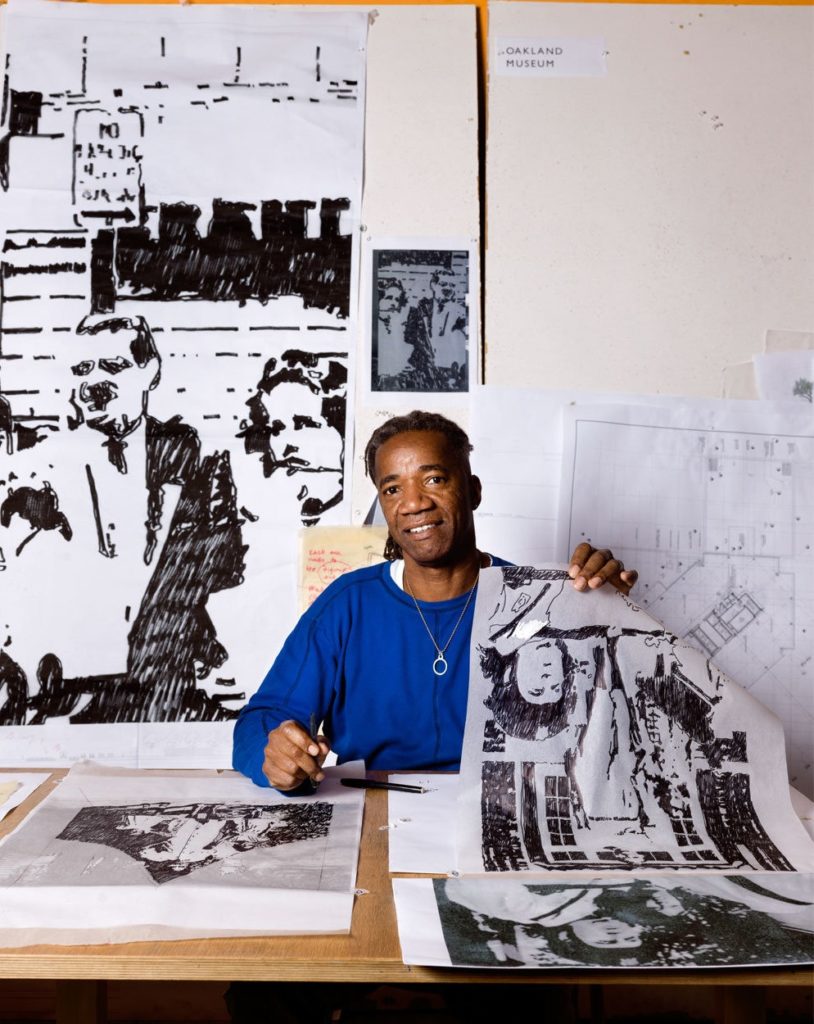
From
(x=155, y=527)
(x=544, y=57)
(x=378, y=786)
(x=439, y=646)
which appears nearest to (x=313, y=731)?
(x=378, y=786)

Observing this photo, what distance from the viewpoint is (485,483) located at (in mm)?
1808

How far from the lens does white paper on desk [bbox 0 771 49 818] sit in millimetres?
1044

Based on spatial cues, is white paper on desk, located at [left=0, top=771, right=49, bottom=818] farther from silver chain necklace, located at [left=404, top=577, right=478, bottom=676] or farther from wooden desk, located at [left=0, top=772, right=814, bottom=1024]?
silver chain necklace, located at [left=404, top=577, right=478, bottom=676]

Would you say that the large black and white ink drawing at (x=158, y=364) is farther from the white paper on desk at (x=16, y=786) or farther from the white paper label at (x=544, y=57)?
the white paper on desk at (x=16, y=786)

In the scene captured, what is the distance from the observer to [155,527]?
1826 millimetres

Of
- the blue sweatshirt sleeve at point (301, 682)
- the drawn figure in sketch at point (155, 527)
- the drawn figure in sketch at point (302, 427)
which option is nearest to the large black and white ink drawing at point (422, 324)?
the drawn figure in sketch at point (302, 427)

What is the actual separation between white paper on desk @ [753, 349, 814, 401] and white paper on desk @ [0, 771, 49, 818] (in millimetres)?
1486

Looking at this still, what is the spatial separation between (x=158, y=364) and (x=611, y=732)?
1220mm

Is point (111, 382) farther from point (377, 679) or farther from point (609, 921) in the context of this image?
point (609, 921)

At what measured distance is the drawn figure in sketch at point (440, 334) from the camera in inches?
72.1

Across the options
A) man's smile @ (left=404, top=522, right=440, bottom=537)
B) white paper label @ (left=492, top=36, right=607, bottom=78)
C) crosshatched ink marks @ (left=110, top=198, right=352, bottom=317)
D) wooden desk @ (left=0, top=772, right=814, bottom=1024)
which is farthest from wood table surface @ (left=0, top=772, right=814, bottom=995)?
white paper label @ (left=492, top=36, right=607, bottom=78)

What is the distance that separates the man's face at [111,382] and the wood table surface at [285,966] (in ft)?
4.15

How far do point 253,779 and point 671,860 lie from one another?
19.8 inches

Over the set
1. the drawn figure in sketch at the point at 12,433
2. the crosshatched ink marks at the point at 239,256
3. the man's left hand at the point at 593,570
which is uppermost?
the crosshatched ink marks at the point at 239,256
